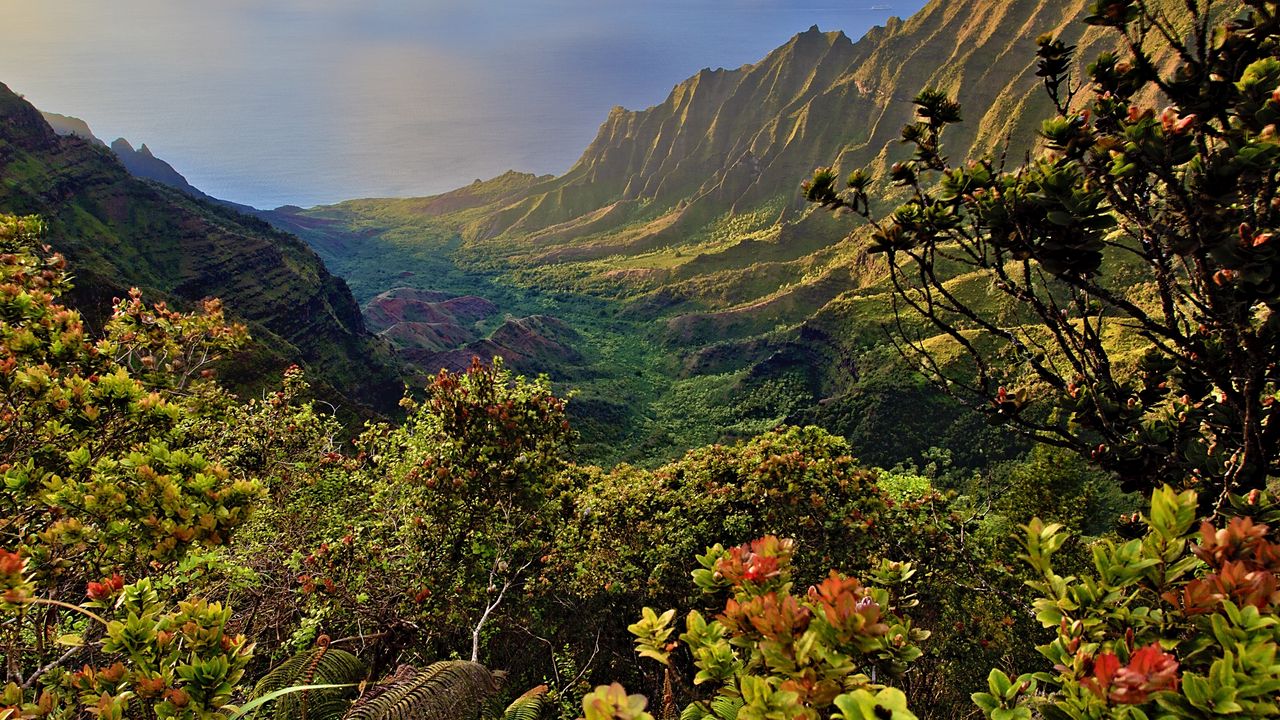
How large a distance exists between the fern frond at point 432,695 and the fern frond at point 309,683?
48 cm

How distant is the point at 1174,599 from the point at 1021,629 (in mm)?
13306

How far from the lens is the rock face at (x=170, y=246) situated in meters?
57.8

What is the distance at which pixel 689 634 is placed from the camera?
2240mm

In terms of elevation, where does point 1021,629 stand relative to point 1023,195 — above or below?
below

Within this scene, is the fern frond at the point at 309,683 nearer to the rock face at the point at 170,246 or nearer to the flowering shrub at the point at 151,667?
the flowering shrub at the point at 151,667

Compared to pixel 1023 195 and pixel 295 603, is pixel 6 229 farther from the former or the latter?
pixel 1023 195

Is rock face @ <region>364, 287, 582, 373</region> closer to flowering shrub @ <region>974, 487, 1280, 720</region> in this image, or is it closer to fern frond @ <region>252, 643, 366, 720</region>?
fern frond @ <region>252, 643, 366, 720</region>

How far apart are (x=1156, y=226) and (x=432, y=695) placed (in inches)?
245

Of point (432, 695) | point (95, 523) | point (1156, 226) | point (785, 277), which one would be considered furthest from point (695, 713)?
point (785, 277)

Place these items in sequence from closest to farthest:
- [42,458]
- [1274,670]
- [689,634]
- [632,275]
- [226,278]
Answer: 1. [1274,670]
2. [689,634]
3. [42,458]
4. [226,278]
5. [632,275]

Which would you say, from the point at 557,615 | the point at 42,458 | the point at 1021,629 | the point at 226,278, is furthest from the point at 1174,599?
the point at 226,278

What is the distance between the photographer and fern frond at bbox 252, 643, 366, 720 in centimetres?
478

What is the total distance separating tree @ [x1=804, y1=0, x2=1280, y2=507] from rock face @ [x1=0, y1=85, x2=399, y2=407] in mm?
59268

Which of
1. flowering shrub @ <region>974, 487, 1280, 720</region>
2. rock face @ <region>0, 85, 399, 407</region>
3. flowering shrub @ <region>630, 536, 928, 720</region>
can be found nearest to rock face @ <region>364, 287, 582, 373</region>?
rock face @ <region>0, 85, 399, 407</region>
